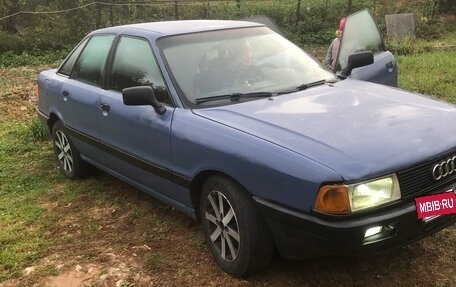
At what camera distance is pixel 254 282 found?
128 inches

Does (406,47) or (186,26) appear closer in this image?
(186,26)

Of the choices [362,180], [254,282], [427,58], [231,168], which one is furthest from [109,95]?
[427,58]

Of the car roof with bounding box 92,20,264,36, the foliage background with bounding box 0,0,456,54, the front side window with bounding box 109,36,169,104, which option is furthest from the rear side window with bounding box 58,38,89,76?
the foliage background with bounding box 0,0,456,54

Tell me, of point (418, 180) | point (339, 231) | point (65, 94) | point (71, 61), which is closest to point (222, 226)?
point (339, 231)

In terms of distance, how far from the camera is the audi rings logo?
291 centimetres

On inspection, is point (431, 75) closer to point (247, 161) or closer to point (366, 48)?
point (366, 48)

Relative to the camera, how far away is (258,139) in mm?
3039

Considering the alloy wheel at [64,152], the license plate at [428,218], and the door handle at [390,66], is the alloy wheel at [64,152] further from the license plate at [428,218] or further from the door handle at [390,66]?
the license plate at [428,218]

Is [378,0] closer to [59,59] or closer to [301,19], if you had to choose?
[301,19]

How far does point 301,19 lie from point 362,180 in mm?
14629

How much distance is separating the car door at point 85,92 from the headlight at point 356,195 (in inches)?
98.0

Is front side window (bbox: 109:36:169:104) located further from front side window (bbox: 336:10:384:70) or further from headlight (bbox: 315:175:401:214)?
front side window (bbox: 336:10:384:70)

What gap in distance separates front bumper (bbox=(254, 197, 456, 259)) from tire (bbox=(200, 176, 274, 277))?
105mm

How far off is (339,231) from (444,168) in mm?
796
